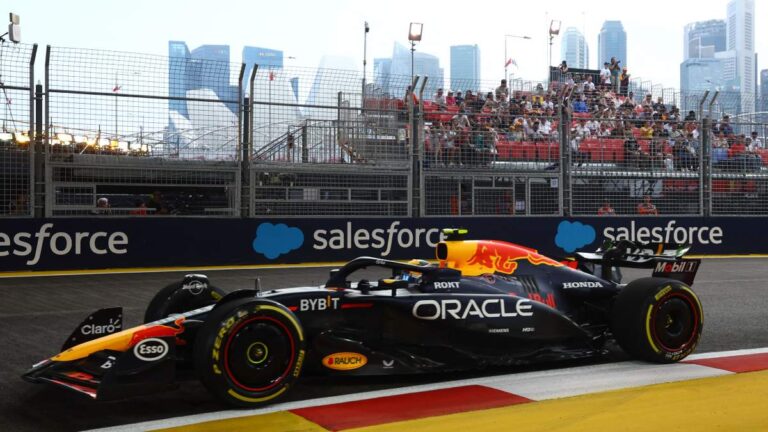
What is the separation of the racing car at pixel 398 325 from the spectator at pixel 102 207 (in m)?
7.30

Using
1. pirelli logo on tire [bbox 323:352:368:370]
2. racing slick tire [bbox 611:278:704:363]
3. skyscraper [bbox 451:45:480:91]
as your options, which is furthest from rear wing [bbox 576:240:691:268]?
skyscraper [bbox 451:45:480:91]

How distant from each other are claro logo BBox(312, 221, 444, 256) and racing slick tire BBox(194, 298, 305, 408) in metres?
9.54

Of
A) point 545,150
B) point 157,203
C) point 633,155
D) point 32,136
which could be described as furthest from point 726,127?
point 32,136

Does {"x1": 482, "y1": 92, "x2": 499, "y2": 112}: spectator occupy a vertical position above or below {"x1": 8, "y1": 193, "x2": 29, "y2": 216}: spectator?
above

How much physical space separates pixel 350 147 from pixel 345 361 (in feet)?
32.7

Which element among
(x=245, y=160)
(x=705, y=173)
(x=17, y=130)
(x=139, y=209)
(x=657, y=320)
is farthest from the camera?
(x=705, y=173)

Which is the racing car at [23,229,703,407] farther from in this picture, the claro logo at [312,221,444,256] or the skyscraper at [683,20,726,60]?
the skyscraper at [683,20,726,60]

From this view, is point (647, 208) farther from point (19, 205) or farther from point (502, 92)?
point (19, 205)

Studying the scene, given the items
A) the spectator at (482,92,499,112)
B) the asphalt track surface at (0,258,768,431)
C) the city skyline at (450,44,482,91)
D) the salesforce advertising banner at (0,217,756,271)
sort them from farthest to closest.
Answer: the city skyline at (450,44,482,91)
the spectator at (482,92,499,112)
the salesforce advertising banner at (0,217,756,271)
the asphalt track surface at (0,258,768,431)

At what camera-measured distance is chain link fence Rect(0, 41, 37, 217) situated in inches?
466

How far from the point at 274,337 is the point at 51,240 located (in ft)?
29.0

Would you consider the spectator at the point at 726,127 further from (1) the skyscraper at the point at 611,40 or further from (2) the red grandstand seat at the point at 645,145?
(1) the skyscraper at the point at 611,40

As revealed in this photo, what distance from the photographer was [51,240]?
39.7ft

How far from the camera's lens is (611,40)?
163125 millimetres
